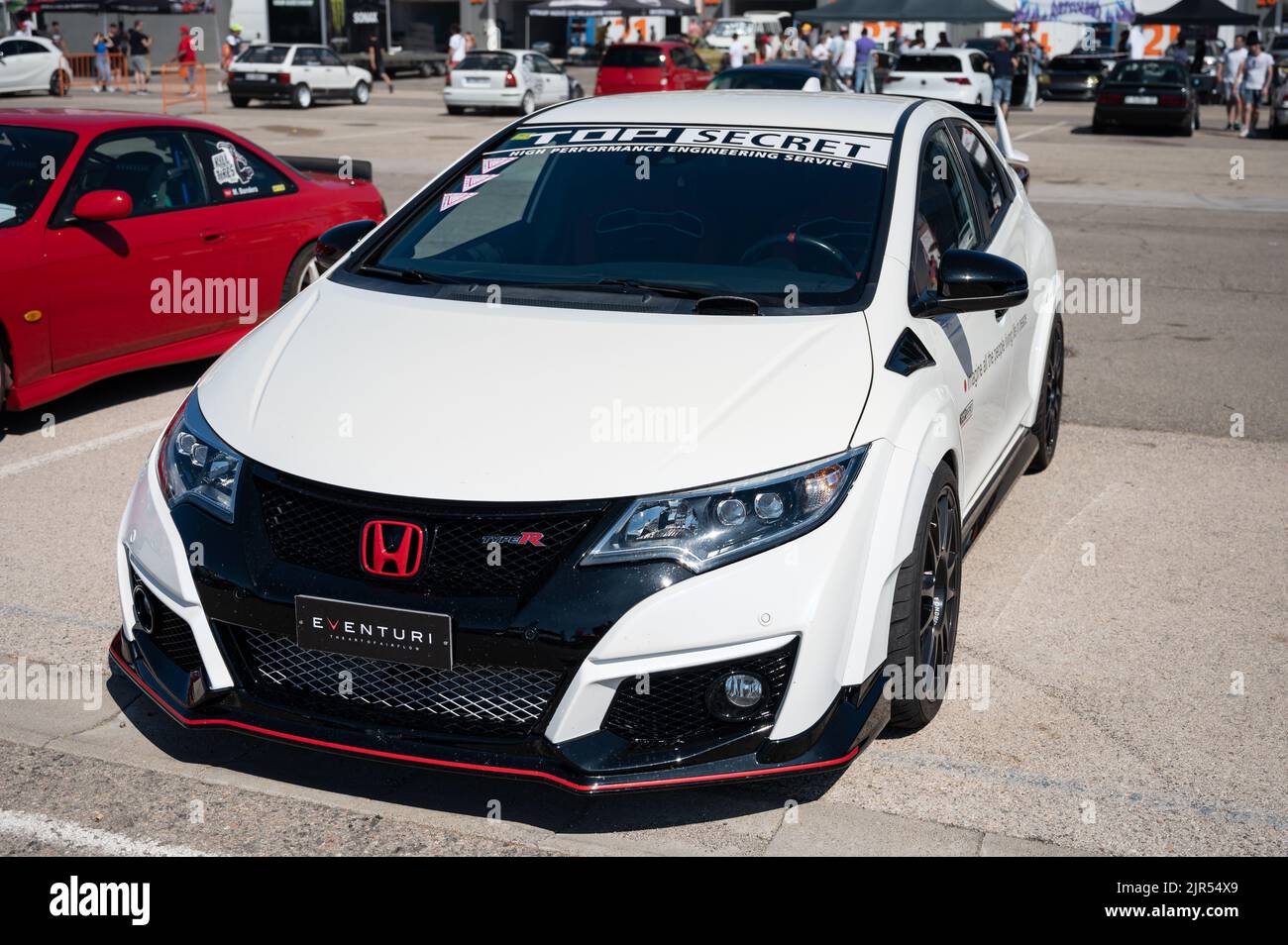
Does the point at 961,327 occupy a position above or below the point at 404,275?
below

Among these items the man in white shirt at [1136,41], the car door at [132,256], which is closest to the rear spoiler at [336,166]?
the car door at [132,256]

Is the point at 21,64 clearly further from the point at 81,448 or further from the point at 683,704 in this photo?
the point at 683,704

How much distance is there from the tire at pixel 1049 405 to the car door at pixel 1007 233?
1.23 feet

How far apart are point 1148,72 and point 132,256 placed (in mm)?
24023

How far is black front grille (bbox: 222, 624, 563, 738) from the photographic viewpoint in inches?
Result: 127

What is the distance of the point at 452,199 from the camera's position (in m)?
4.91

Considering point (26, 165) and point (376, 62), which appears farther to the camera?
point (376, 62)

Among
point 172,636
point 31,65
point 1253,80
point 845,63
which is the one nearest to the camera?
point 172,636

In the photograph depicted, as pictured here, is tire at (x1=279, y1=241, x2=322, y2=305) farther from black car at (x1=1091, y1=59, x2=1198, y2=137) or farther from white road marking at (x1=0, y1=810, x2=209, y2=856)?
black car at (x1=1091, y1=59, x2=1198, y2=137)

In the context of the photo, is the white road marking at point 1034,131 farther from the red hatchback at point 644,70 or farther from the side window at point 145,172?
the side window at point 145,172

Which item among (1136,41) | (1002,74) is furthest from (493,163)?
(1136,41)

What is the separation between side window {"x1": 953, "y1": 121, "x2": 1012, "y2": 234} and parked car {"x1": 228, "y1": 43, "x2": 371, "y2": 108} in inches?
1147

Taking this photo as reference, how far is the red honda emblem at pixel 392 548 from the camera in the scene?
323cm
